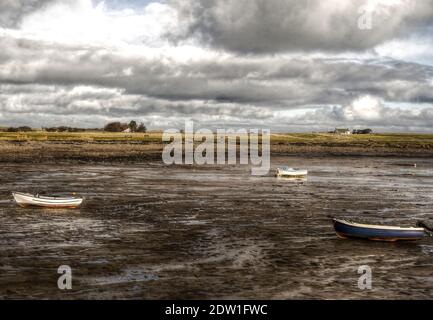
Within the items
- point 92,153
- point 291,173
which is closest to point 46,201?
point 291,173

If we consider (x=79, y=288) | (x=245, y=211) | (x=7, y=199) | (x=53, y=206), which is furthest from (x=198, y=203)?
(x=79, y=288)

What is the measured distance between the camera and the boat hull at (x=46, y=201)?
3247cm

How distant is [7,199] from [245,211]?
16384mm

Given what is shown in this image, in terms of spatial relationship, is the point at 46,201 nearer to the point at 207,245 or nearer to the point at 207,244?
the point at 207,244

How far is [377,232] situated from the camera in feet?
82.8

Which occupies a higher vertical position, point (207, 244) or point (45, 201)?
A: point (45, 201)

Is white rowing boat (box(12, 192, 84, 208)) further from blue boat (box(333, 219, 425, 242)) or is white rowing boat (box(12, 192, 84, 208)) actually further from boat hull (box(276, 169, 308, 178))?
boat hull (box(276, 169, 308, 178))

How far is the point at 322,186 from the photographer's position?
164 ft

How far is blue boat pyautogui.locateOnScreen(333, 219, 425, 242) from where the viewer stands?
25.1 m

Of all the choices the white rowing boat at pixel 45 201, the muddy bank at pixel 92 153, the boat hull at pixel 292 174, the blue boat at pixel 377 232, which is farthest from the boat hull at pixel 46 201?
the muddy bank at pixel 92 153

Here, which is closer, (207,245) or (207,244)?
(207,245)

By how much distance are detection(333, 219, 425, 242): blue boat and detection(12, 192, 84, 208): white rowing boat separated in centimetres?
1607

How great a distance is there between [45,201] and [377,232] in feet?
63.0
